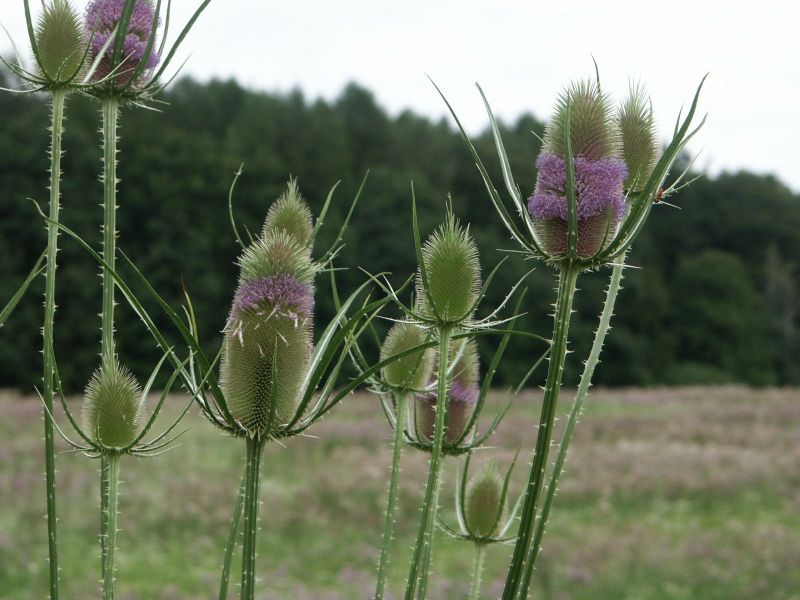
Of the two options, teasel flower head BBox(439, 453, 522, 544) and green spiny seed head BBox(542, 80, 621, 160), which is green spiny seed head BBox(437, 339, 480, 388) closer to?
teasel flower head BBox(439, 453, 522, 544)

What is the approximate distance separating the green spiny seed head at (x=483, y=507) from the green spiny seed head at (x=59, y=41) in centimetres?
131

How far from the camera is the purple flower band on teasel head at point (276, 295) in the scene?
1549 millimetres

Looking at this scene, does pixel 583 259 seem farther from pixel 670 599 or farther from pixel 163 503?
pixel 163 503

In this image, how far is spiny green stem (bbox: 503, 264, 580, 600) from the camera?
140 cm

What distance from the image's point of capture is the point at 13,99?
28594mm

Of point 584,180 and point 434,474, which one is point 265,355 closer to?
point 434,474

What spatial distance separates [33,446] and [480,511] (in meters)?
13.2

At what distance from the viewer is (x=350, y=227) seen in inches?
957

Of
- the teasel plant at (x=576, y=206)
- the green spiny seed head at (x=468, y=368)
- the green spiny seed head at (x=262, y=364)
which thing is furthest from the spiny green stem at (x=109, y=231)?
the green spiny seed head at (x=468, y=368)

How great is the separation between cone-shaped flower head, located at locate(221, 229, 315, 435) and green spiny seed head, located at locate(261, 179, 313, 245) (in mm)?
275

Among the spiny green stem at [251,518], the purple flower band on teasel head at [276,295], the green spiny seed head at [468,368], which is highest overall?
the purple flower band on teasel head at [276,295]

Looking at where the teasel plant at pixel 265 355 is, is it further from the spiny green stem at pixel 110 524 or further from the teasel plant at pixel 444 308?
the spiny green stem at pixel 110 524

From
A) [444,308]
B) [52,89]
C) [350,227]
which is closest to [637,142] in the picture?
[444,308]

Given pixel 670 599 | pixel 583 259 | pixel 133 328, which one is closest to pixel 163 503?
pixel 670 599
